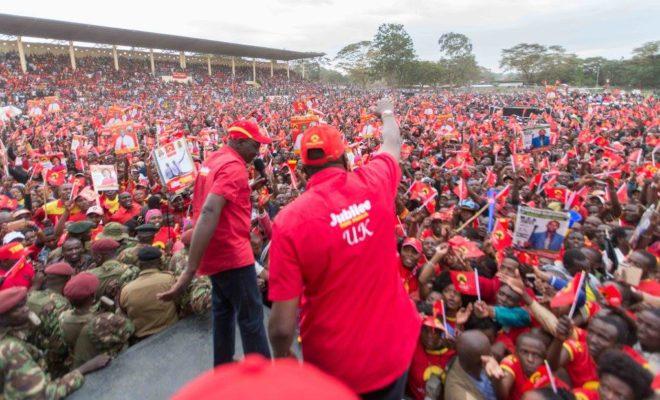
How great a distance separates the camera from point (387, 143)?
2344mm

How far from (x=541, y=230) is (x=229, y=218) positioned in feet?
10.8

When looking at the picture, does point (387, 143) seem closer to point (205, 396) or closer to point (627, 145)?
point (205, 396)

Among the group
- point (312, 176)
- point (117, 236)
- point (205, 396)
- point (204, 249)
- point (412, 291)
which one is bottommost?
point (412, 291)

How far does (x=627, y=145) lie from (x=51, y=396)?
524 inches

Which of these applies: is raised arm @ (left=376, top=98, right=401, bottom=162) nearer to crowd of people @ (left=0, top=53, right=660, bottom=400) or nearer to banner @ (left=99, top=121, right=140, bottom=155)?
crowd of people @ (left=0, top=53, right=660, bottom=400)

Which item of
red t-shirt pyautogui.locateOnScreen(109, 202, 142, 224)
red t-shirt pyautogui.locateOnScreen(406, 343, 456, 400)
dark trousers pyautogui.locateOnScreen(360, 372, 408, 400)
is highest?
dark trousers pyautogui.locateOnScreen(360, 372, 408, 400)

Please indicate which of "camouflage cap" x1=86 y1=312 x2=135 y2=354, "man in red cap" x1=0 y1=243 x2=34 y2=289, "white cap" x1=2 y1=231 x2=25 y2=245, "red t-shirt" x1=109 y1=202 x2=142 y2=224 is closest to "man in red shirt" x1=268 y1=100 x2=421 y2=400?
"camouflage cap" x1=86 y1=312 x2=135 y2=354

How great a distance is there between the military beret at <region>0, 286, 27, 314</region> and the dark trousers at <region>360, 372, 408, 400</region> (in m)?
2.07

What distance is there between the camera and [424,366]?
3041 mm

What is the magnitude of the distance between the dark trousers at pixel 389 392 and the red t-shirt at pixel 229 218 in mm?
1039

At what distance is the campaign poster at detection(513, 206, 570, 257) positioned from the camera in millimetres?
4129

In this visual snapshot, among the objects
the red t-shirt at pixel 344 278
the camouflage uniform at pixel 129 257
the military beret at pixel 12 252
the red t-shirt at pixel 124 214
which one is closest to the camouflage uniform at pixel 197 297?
the camouflage uniform at pixel 129 257

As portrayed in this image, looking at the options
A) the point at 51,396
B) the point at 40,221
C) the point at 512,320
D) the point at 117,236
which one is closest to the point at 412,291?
the point at 512,320

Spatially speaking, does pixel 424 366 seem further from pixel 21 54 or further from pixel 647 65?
pixel 647 65
